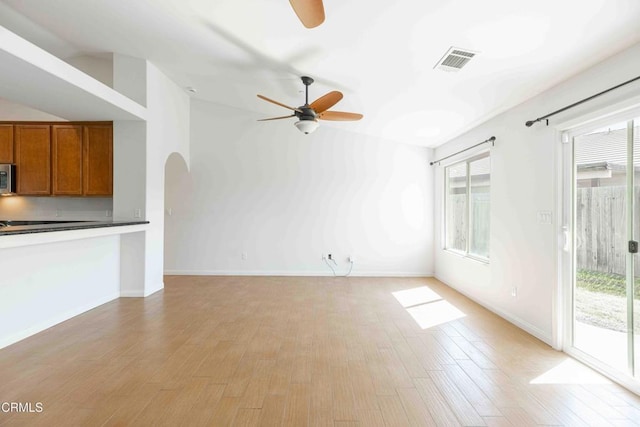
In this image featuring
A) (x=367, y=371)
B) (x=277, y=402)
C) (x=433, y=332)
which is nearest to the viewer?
(x=277, y=402)

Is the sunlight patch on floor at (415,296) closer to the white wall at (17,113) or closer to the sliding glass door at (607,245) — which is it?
the sliding glass door at (607,245)

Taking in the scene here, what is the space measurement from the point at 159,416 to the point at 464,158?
15.1ft

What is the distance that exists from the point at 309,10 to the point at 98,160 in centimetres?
393

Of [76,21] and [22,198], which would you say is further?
[22,198]

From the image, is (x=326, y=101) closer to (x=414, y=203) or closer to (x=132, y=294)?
(x=414, y=203)

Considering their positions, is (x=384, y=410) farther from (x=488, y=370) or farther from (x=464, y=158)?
(x=464, y=158)

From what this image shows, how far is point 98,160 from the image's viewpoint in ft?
14.1

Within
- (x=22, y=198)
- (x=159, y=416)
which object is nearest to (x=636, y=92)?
(x=159, y=416)

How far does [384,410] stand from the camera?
1873mm

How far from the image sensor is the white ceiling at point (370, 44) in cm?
213

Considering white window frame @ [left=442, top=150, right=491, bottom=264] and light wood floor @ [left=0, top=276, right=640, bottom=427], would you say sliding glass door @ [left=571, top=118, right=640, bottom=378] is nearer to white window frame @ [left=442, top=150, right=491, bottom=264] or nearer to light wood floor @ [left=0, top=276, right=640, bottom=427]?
light wood floor @ [left=0, top=276, right=640, bottom=427]

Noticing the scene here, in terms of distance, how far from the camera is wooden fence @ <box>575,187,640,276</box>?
7.43ft

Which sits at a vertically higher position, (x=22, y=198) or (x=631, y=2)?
(x=631, y=2)

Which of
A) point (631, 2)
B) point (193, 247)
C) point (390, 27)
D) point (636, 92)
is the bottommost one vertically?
point (193, 247)
